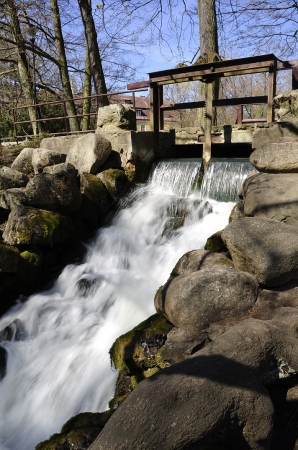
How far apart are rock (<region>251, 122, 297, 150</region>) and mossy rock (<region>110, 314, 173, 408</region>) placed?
152 inches

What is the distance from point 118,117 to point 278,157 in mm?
4547

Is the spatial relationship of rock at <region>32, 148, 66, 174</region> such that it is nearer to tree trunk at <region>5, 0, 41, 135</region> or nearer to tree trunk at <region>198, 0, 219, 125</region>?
Result: tree trunk at <region>5, 0, 41, 135</region>

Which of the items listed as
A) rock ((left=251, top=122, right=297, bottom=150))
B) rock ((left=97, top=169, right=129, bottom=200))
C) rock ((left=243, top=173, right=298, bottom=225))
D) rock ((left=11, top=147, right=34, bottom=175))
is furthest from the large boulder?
rock ((left=243, top=173, right=298, bottom=225))

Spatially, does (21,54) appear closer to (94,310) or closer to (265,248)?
(94,310)

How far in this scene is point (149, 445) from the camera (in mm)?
2043

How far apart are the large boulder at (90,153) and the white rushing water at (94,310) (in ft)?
3.57

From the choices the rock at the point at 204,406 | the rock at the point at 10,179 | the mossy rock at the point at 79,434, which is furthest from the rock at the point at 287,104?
the mossy rock at the point at 79,434

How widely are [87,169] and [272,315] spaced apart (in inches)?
221

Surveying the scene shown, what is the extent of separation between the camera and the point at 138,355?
363 centimetres

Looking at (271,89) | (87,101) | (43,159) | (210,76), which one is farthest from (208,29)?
(43,159)

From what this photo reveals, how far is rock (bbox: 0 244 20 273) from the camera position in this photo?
5.56 m

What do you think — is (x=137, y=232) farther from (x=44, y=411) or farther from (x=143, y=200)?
(x=44, y=411)

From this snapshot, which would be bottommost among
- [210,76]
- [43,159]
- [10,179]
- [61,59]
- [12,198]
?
[12,198]

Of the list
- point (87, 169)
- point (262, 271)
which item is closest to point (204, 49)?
point (87, 169)
